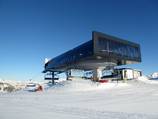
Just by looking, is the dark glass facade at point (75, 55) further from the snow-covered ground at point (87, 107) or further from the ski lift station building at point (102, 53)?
the snow-covered ground at point (87, 107)

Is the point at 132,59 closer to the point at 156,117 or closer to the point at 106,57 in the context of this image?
the point at 106,57

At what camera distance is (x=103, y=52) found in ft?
185

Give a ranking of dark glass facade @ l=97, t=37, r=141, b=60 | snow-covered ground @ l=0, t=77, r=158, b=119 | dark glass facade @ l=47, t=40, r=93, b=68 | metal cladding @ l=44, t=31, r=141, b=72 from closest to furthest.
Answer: snow-covered ground @ l=0, t=77, r=158, b=119 → metal cladding @ l=44, t=31, r=141, b=72 → dark glass facade @ l=97, t=37, r=141, b=60 → dark glass facade @ l=47, t=40, r=93, b=68

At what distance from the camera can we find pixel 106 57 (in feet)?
192

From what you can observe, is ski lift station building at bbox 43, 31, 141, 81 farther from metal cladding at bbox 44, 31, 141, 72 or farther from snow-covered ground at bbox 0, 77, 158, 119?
snow-covered ground at bbox 0, 77, 158, 119

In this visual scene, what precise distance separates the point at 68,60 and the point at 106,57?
16.7 meters

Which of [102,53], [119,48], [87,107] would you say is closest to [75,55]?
[102,53]

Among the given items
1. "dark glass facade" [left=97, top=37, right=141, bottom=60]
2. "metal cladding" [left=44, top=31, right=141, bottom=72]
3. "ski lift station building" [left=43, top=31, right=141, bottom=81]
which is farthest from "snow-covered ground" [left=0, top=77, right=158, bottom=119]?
"dark glass facade" [left=97, top=37, right=141, bottom=60]

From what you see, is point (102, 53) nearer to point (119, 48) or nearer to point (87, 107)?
point (119, 48)

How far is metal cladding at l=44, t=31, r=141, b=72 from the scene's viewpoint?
55.8 m

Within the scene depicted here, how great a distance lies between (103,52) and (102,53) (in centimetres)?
57

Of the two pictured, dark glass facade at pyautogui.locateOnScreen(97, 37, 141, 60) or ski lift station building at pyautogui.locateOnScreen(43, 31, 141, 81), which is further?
→ dark glass facade at pyautogui.locateOnScreen(97, 37, 141, 60)

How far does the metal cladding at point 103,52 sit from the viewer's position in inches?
2199

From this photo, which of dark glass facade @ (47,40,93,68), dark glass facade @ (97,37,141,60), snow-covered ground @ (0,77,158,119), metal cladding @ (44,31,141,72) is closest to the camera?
snow-covered ground @ (0,77,158,119)
